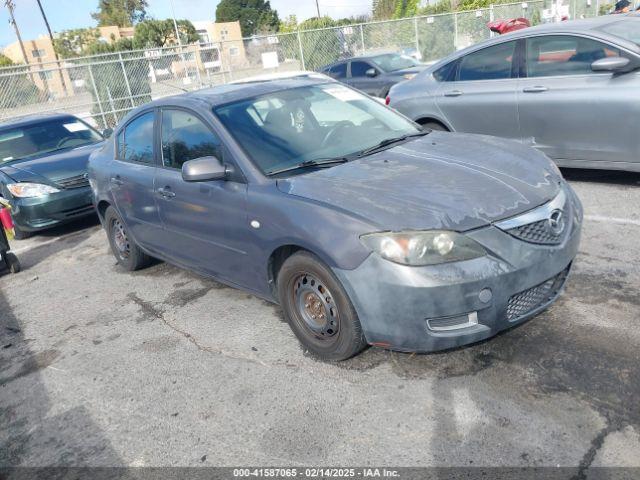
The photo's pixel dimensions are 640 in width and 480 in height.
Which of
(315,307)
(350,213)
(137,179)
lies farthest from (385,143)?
(137,179)

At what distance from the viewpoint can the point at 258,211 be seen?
3.57 meters

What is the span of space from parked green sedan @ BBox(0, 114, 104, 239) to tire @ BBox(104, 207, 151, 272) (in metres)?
1.94

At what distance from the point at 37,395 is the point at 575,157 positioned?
534 centimetres

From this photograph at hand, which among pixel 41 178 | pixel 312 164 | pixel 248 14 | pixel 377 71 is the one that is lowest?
pixel 41 178

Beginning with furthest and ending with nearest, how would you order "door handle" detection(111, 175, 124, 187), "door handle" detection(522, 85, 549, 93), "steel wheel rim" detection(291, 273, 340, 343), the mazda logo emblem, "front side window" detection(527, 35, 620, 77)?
"door handle" detection(522, 85, 549, 93)
"front side window" detection(527, 35, 620, 77)
"door handle" detection(111, 175, 124, 187)
"steel wheel rim" detection(291, 273, 340, 343)
the mazda logo emblem

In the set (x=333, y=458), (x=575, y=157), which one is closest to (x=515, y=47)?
(x=575, y=157)

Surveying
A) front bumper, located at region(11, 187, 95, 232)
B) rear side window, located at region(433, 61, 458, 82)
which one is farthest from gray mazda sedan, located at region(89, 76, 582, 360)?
front bumper, located at region(11, 187, 95, 232)

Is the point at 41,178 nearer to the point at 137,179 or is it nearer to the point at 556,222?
the point at 137,179

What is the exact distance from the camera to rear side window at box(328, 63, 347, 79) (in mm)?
15016

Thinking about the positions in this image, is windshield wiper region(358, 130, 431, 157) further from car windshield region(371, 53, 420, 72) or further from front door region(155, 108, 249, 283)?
car windshield region(371, 53, 420, 72)

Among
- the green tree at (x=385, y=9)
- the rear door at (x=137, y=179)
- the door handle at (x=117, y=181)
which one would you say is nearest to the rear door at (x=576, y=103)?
the rear door at (x=137, y=179)

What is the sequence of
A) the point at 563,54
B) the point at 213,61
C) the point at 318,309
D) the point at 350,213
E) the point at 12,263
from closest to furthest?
the point at 350,213 < the point at 318,309 < the point at 563,54 < the point at 12,263 < the point at 213,61

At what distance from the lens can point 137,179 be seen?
4879mm

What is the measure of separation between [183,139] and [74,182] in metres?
3.89
